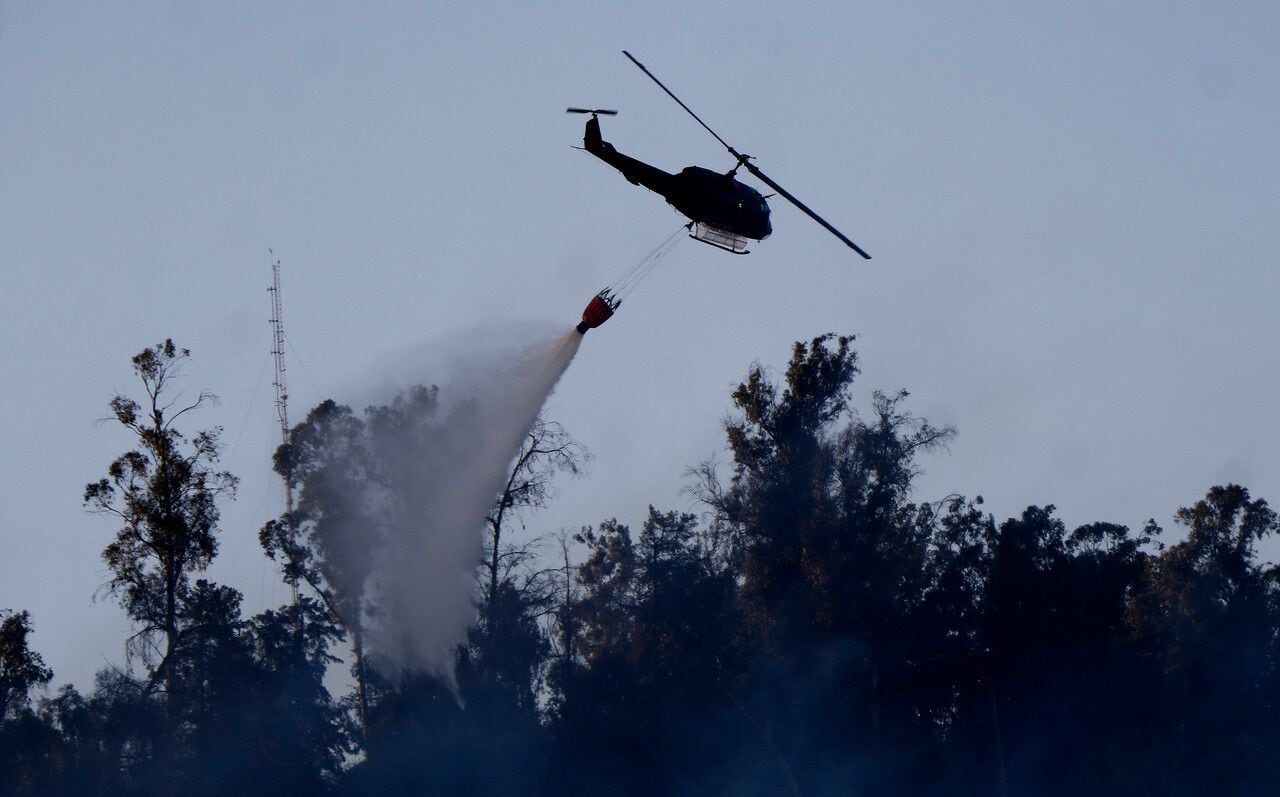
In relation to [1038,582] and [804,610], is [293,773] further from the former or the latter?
[1038,582]

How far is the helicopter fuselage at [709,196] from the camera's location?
118ft

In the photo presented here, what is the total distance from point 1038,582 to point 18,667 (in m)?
32.0

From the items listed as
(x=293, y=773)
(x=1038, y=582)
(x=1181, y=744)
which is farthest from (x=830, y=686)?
(x=293, y=773)

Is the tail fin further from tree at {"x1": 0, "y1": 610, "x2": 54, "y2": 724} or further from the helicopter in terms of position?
tree at {"x1": 0, "y1": 610, "x2": 54, "y2": 724}

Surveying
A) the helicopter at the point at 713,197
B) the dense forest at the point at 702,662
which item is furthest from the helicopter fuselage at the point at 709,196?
the dense forest at the point at 702,662

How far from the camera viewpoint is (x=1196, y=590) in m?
58.6

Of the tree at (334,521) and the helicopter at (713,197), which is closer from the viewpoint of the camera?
the helicopter at (713,197)

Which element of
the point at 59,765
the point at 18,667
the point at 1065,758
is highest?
the point at 18,667

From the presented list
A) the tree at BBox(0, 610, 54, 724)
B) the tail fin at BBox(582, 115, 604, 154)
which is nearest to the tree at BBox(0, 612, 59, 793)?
the tree at BBox(0, 610, 54, 724)

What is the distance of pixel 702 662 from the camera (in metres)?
49.7

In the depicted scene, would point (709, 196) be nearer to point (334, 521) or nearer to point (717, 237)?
point (717, 237)

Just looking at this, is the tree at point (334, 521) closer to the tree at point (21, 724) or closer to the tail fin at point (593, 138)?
the tree at point (21, 724)

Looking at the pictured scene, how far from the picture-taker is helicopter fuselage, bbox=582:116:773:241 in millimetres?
35875

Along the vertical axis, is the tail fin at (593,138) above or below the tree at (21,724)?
above
